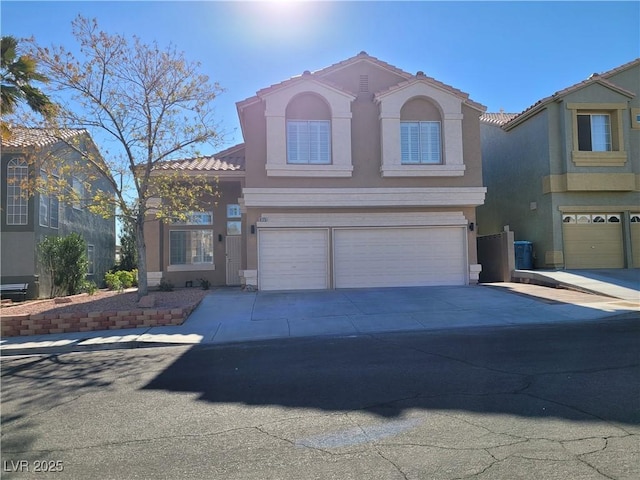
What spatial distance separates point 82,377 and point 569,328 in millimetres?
9010

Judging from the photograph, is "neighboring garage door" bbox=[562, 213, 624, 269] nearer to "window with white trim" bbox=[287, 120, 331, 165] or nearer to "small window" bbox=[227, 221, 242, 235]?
"window with white trim" bbox=[287, 120, 331, 165]

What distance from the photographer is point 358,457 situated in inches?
156

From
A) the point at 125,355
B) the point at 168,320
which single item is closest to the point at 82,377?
the point at 125,355

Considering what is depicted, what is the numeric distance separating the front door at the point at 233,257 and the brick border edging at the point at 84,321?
7356 mm

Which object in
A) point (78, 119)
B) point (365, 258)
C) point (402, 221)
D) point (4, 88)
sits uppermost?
point (4, 88)

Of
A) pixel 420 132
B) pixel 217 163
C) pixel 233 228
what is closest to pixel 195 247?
pixel 233 228

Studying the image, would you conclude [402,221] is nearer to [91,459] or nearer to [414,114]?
[414,114]

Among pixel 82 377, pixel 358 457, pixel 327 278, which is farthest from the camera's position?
pixel 327 278

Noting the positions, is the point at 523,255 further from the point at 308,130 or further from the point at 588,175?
the point at 308,130

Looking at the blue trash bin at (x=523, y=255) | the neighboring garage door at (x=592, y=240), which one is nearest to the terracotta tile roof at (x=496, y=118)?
the neighboring garage door at (x=592, y=240)

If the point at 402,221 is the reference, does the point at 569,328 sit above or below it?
below

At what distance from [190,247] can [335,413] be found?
1451cm

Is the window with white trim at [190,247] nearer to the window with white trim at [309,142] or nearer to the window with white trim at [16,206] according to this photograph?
the window with white trim at [309,142]

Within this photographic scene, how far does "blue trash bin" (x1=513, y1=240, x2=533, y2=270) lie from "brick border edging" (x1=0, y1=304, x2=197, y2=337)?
14.1m
